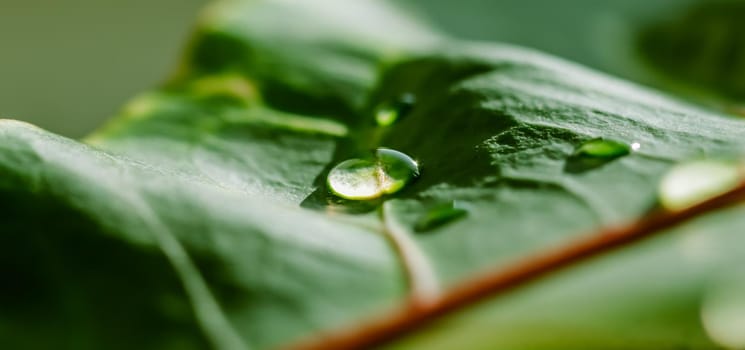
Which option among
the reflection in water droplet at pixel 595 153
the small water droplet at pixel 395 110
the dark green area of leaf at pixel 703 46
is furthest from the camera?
the dark green area of leaf at pixel 703 46

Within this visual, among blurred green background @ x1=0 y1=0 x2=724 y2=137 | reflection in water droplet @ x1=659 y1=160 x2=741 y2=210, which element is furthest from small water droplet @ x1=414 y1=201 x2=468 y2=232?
blurred green background @ x1=0 y1=0 x2=724 y2=137

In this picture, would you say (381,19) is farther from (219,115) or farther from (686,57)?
(686,57)

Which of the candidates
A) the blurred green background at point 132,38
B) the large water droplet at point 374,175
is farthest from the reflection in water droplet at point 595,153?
the blurred green background at point 132,38

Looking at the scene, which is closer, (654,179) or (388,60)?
(654,179)

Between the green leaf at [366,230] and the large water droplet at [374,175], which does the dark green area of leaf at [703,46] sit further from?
the large water droplet at [374,175]

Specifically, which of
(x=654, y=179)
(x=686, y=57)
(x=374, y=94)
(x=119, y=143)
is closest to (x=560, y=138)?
(x=654, y=179)

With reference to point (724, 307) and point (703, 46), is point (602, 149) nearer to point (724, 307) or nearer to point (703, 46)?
point (724, 307)

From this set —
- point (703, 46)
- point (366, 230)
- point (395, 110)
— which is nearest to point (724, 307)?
point (366, 230)

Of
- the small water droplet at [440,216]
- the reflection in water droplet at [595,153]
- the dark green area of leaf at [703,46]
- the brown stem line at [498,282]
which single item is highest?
the dark green area of leaf at [703,46]
